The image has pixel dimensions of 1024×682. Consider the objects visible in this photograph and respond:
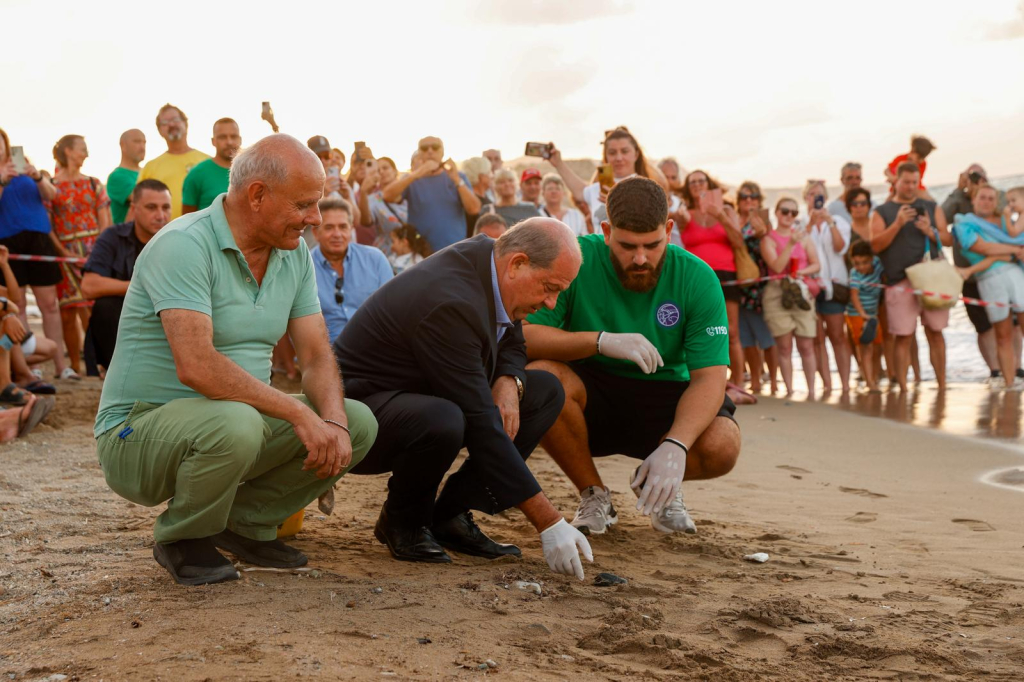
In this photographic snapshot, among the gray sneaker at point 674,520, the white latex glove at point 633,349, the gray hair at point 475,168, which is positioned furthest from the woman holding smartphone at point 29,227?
the gray sneaker at point 674,520

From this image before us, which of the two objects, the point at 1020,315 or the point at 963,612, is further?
the point at 1020,315

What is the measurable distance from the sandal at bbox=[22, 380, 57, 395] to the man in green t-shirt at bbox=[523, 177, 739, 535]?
398 centimetres

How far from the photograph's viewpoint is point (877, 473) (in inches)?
233

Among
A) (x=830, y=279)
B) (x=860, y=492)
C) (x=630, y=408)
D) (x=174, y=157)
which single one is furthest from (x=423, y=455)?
(x=830, y=279)

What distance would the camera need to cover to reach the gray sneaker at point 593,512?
13.9 feet

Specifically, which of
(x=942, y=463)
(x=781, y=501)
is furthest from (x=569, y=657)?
(x=942, y=463)

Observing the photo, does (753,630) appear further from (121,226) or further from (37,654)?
(121,226)

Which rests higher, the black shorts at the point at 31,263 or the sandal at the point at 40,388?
the black shorts at the point at 31,263

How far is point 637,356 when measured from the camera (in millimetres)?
4105

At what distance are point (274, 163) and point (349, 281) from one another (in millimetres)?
3194

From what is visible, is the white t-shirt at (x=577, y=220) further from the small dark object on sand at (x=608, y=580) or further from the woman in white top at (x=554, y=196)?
the small dark object on sand at (x=608, y=580)

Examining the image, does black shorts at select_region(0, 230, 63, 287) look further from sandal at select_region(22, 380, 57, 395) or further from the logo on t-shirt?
the logo on t-shirt

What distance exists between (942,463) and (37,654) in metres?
5.28

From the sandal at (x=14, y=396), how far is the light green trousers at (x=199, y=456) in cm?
326
